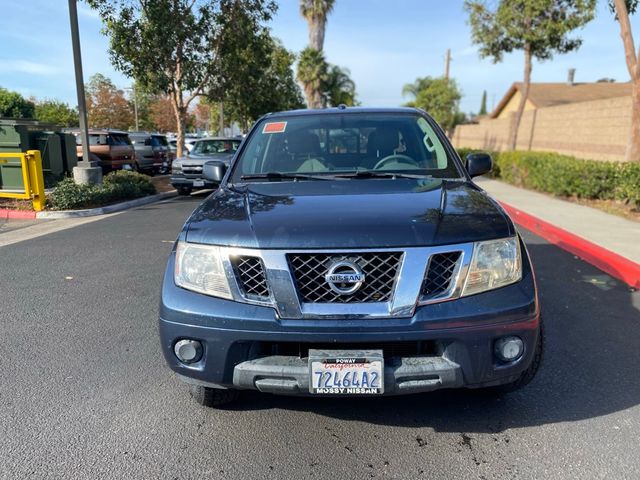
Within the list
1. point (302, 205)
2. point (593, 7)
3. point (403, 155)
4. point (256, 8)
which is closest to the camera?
point (302, 205)

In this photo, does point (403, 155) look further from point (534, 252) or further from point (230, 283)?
point (534, 252)

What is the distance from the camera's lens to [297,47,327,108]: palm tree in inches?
1416

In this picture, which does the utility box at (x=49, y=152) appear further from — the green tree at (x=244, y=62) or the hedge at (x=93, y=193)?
the green tree at (x=244, y=62)

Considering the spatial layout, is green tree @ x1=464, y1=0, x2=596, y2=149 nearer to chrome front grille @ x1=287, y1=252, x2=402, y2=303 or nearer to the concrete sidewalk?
the concrete sidewalk

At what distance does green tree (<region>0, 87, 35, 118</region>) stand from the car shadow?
4588 centimetres

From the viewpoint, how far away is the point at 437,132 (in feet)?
13.5

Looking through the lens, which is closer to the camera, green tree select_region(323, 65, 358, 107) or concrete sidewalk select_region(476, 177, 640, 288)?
concrete sidewalk select_region(476, 177, 640, 288)

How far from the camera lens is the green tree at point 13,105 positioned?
41750mm

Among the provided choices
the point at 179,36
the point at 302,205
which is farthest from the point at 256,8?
the point at 302,205

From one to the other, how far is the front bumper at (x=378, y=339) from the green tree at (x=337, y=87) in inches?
1391

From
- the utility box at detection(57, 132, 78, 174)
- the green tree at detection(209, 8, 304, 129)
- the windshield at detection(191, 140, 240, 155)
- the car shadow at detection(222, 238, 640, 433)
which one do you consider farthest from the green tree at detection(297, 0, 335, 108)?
the car shadow at detection(222, 238, 640, 433)

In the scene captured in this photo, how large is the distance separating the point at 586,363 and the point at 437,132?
1.99m

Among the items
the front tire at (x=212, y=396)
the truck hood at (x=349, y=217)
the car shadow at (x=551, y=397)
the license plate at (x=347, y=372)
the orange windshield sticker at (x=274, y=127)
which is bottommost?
the car shadow at (x=551, y=397)

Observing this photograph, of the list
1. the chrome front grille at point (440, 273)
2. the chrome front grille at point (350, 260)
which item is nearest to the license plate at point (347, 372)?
the chrome front grille at point (350, 260)
